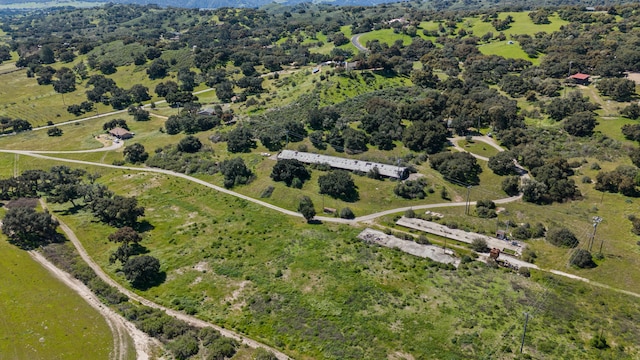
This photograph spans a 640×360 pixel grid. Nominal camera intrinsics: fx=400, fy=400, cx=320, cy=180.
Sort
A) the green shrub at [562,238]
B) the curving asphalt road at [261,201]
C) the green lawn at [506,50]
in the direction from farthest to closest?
the green lawn at [506,50]
the curving asphalt road at [261,201]
the green shrub at [562,238]

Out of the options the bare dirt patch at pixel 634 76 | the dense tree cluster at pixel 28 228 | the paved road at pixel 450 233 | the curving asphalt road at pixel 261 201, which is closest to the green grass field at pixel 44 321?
the dense tree cluster at pixel 28 228

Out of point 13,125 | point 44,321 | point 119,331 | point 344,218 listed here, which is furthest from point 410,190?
point 13,125

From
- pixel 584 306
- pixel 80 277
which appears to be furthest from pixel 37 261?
pixel 584 306

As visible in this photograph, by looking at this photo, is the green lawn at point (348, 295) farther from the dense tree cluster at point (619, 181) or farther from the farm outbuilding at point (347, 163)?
the dense tree cluster at point (619, 181)

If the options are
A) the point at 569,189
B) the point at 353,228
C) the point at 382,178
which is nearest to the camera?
the point at 353,228

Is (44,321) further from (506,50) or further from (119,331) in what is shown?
(506,50)

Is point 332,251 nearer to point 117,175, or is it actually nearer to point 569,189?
point 569,189
